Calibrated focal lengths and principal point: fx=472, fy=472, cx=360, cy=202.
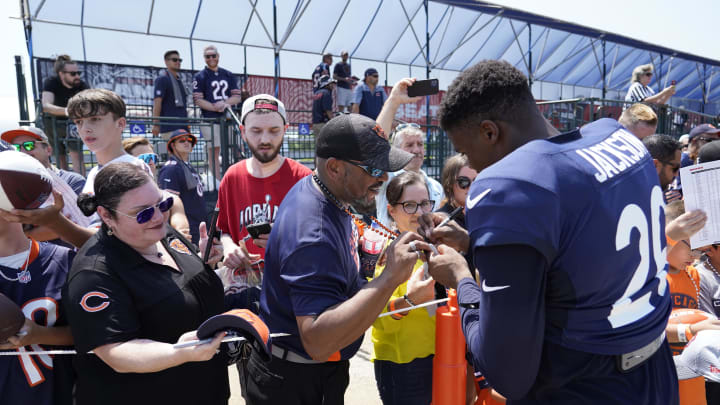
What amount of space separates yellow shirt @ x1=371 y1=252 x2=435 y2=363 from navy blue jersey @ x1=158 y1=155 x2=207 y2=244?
3475 millimetres

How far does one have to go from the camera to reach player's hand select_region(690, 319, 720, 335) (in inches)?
95.2

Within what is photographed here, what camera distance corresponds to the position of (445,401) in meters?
2.32

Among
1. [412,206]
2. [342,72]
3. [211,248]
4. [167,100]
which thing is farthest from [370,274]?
[342,72]

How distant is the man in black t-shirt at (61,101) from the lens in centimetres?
740

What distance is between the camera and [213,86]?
28.0 feet

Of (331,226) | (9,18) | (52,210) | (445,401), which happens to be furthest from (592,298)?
(9,18)

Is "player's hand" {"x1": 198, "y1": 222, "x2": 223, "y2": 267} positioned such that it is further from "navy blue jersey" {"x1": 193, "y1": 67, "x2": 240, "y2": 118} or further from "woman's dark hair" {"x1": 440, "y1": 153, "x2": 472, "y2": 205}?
"navy blue jersey" {"x1": 193, "y1": 67, "x2": 240, "y2": 118}

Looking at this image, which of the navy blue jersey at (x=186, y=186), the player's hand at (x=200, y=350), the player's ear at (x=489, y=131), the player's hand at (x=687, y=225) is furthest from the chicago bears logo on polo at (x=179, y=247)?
the navy blue jersey at (x=186, y=186)

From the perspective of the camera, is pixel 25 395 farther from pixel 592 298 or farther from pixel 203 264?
pixel 592 298

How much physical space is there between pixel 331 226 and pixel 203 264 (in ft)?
2.83

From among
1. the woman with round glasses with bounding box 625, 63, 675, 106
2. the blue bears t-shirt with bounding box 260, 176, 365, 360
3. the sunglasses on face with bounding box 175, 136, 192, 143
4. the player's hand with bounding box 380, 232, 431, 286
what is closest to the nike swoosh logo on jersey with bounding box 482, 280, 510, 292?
the player's hand with bounding box 380, 232, 431, 286

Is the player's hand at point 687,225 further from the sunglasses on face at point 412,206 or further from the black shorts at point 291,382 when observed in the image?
the black shorts at point 291,382

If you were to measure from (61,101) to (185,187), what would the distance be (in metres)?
3.58

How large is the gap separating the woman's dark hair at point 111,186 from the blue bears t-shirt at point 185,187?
3.50 metres
